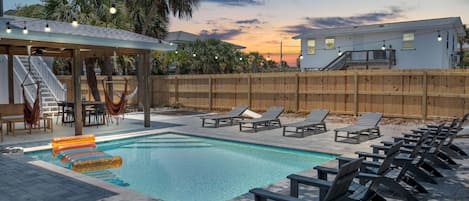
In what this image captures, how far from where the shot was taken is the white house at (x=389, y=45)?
22672mm

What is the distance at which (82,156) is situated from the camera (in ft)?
23.7

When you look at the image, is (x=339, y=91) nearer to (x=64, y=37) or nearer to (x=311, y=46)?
(x=64, y=37)

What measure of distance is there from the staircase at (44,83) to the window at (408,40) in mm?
19810

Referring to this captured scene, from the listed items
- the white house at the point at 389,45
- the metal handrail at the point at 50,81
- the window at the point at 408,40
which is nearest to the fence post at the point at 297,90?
the white house at the point at 389,45

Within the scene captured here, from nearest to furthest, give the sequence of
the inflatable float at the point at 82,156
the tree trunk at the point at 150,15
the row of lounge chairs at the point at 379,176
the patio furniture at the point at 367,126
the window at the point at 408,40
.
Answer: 1. the row of lounge chairs at the point at 379,176
2. the inflatable float at the point at 82,156
3. the patio furniture at the point at 367,126
4. the tree trunk at the point at 150,15
5. the window at the point at 408,40

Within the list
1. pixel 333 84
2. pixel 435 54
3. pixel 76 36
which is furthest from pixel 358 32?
pixel 76 36

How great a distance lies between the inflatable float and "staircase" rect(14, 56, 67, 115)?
26.6 ft

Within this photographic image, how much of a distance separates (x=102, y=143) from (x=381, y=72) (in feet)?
31.2

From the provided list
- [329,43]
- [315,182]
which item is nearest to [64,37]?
[315,182]

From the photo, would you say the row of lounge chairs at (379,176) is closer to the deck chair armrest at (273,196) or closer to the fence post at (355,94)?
the deck chair armrest at (273,196)

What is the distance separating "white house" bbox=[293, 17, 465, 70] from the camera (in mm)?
22672

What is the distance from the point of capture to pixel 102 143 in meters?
9.67

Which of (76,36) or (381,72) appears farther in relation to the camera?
(381,72)

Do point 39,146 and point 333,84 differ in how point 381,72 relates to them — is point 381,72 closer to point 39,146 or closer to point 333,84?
point 333,84
